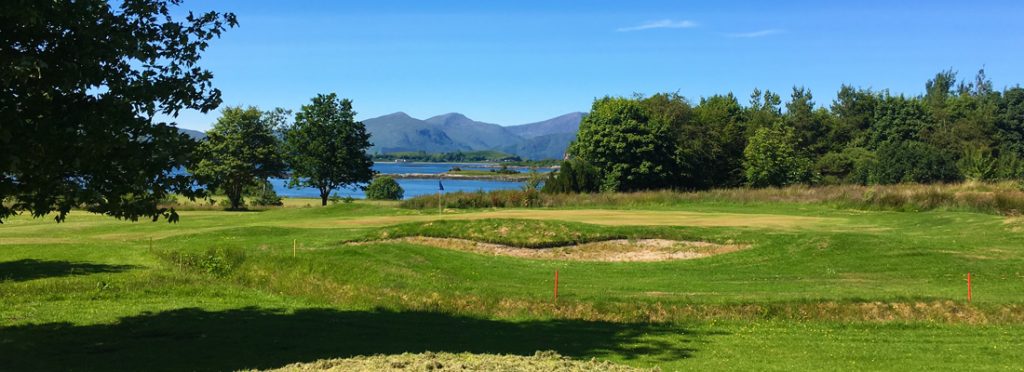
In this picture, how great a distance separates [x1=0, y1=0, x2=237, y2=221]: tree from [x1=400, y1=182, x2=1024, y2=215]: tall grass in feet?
125

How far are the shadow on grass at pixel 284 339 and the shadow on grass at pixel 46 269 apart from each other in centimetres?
742

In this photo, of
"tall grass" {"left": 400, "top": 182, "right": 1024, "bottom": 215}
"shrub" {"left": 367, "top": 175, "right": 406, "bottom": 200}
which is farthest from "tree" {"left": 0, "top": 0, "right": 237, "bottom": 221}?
"shrub" {"left": 367, "top": 175, "right": 406, "bottom": 200}

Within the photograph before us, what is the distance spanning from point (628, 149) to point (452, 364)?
67.2 meters

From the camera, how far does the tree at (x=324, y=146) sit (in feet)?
218

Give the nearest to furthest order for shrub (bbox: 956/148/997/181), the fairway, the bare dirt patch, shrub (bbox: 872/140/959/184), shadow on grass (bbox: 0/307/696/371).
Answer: shadow on grass (bbox: 0/307/696/371) → the bare dirt patch → the fairway → shrub (bbox: 956/148/997/181) → shrub (bbox: 872/140/959/184)

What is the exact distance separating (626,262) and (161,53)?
1833 cm

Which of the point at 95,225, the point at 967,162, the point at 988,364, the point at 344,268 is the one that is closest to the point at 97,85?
the point at 344,268

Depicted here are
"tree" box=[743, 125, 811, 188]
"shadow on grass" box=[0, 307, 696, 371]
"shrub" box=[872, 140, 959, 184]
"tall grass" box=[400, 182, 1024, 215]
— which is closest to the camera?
"shadow on grass" box=[0, 307, 696, 371]

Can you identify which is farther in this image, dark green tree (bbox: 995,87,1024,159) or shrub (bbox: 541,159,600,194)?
dark green tree (bbox: 995,87,1024,159)

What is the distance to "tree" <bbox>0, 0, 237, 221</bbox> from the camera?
31.1 feet

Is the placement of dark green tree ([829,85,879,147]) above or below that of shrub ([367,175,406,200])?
above

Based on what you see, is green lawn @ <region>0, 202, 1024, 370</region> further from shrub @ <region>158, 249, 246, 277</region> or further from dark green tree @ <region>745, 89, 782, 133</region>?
dark green tree @ <region>745, 89, 782, 133</region>

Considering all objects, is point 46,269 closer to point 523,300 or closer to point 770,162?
point 523,300

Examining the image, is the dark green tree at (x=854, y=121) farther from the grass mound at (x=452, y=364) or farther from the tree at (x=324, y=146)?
the grass mound at (x=452, y=364)
